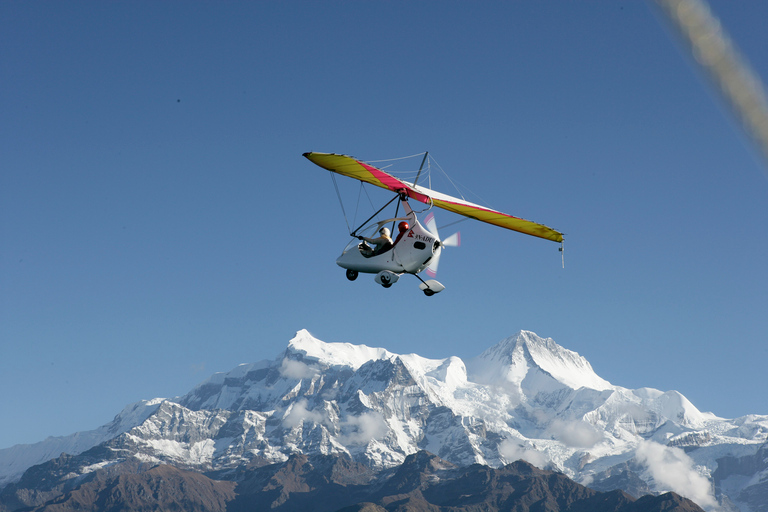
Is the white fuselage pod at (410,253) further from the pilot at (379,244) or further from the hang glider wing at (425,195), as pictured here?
the hang glider wing at (425,195)

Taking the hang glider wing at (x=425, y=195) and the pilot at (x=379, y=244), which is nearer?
the pilot at (x=379, y=244)

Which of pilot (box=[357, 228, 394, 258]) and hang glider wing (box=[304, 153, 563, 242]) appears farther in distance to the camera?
hang glider wing (box=[304, 153, 563, 242])

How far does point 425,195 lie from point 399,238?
17.5 feet

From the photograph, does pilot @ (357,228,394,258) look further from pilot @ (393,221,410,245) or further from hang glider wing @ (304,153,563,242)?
hang glider wing @ (304,153,563,242)

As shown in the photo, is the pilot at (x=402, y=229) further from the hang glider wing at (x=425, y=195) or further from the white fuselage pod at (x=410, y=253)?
the hang glider wing at (x=425, y=195)

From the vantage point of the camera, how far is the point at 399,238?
55.8 meters

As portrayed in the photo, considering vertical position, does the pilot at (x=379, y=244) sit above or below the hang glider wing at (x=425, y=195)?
below

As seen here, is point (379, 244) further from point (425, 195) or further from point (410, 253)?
point (425, 195)

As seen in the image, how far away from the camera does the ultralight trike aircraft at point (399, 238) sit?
55094mm

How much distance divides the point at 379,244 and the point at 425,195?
234 inches

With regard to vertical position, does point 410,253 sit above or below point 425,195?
below

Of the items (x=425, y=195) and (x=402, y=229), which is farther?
(x=425, y=195)

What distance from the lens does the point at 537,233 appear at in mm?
65375

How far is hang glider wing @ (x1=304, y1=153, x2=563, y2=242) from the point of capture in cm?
5903
